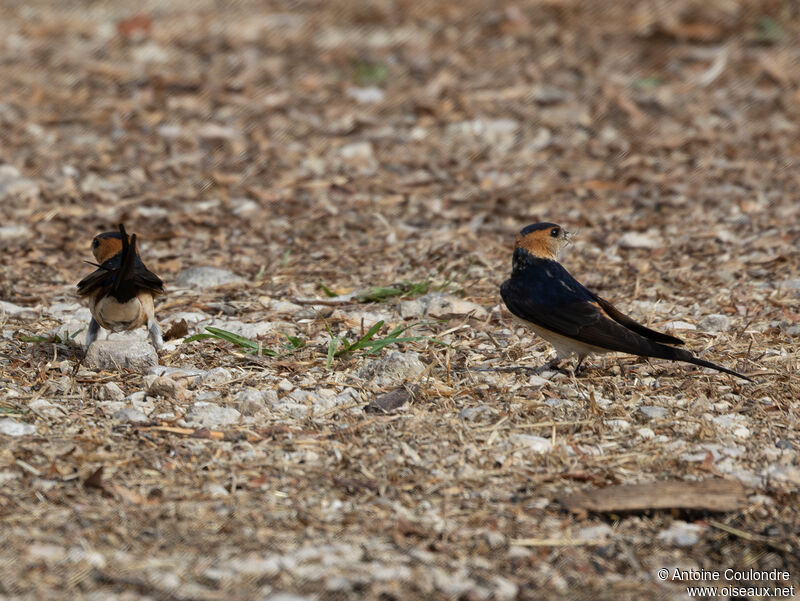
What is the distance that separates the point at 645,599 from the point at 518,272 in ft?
7.63

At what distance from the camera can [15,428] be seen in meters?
4.43

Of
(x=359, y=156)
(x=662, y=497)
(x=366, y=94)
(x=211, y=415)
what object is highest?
(x=366, y=94)

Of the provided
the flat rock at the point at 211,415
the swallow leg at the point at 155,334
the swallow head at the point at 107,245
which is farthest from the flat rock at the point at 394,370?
the swallow head at the point at 107,245

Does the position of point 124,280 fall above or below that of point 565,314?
above

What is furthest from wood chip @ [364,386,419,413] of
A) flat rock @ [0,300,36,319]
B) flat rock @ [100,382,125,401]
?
flat rock @ [0,300,36,319]

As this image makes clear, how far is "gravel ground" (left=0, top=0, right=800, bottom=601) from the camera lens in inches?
150

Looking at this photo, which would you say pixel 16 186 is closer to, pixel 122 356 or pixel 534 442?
pixel 122 356

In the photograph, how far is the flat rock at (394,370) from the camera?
16.8 ft

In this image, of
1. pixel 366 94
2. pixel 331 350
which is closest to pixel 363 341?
pixel 331 350

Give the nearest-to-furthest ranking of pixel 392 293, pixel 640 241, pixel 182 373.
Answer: pixel 182 373, pixel 392 293, pixel 640 241

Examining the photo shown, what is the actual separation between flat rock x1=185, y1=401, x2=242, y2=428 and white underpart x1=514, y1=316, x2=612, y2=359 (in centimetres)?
160

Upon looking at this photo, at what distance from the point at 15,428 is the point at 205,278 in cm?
265

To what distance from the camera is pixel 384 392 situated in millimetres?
4996

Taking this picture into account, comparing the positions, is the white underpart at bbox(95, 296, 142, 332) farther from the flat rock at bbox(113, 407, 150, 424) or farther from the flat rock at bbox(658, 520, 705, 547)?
the flat rock at bbox(658, 520, 705, 547)
